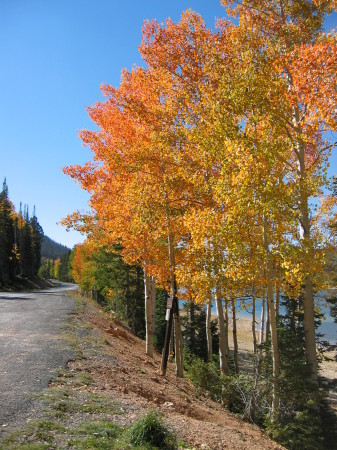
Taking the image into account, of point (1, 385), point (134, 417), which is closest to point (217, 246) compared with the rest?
point (134, 417)

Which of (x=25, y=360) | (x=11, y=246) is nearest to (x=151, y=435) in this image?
(x=25, y=360)

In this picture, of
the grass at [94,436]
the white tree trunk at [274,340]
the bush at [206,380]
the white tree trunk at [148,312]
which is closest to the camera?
the grass at [94,436]

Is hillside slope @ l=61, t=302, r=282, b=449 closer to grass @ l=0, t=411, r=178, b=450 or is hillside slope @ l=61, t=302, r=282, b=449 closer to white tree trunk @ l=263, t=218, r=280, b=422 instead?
grass @ l=0, t=411, r=178, b=450

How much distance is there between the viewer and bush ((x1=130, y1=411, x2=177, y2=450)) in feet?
14.7

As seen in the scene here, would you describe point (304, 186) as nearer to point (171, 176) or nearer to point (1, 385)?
point (171, 176)

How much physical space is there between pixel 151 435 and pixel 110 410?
4.16ft

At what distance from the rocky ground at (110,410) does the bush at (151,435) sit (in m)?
0.35

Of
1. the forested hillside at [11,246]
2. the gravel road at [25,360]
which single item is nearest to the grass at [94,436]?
the gravel road at [25,360]

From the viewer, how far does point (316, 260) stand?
23.4 ft

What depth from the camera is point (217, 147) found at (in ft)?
26.1

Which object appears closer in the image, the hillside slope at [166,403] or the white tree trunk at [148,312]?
the hillside slope at [166,403]

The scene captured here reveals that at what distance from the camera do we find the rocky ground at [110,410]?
4.49 metres

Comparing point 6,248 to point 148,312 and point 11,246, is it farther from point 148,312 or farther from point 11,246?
point 148,312

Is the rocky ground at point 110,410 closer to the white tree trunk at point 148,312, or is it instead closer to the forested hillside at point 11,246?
the white tree trunk at point 148,312
